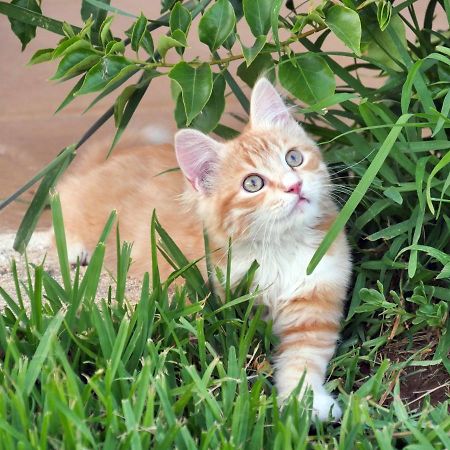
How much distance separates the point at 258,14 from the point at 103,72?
35cm

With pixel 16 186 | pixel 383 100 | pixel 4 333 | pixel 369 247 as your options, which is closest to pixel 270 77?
pixel 383 100

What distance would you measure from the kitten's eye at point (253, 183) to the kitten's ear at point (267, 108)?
0.20 meters

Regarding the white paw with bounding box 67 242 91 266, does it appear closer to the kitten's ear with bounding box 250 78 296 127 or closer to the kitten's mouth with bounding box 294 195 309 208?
the kitten's ear with bounding box 250 78 296 127

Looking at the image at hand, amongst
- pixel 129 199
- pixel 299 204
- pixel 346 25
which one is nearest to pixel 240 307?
pixel 299 204

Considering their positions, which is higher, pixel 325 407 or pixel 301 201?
pixel 301 201

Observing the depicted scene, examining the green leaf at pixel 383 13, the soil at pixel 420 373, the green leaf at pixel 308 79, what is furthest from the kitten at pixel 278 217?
the green leaf at pixel 383 13

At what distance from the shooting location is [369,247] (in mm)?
2379

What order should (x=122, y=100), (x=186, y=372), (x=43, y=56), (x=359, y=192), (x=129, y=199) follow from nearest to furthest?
1. (x=186, y=372)
2. (x=359, y=192)
3. (x=43, y=56)
4. (x=122, y=100)
5. (x=129, y=199)

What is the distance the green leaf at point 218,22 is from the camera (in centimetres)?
185

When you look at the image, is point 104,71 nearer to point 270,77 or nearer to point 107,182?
point 270,77

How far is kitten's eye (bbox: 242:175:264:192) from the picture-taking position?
2.17m

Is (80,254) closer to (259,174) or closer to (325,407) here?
(259,174)

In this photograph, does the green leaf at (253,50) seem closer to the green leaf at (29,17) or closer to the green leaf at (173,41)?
the green leaf at (173,41)

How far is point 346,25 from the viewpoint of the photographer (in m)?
1.83
